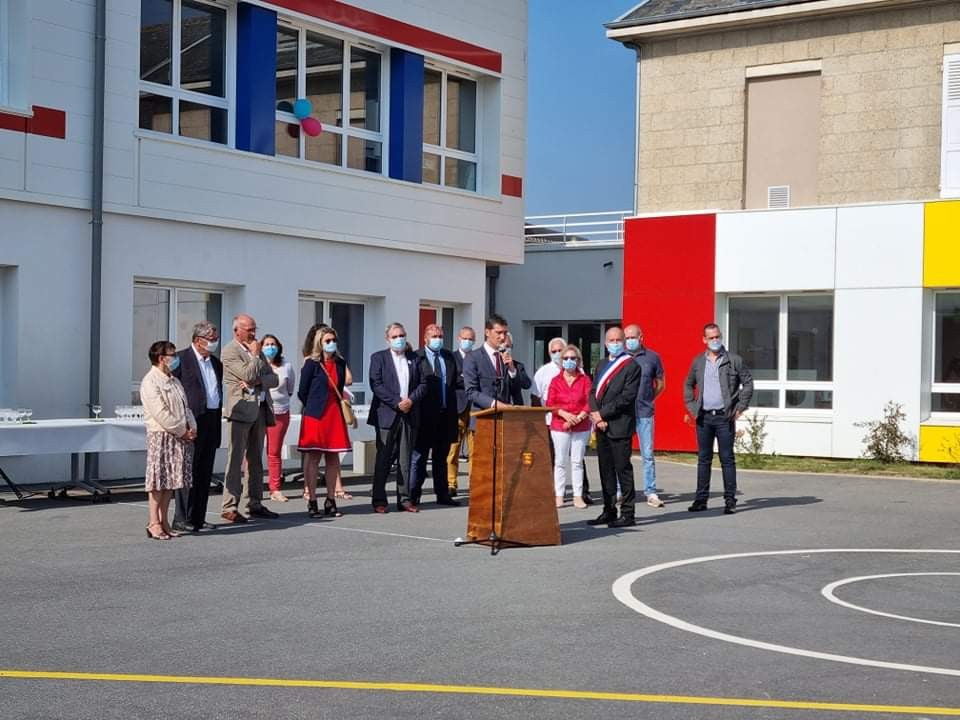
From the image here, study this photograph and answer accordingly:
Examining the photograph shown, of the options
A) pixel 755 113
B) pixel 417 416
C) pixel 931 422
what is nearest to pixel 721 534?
pixel 417 416

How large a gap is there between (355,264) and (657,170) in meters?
7.20

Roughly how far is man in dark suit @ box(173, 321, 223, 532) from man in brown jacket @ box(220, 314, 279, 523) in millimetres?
430

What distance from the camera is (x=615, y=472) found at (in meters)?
13.7

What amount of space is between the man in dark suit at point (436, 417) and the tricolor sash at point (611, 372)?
6.30 feet

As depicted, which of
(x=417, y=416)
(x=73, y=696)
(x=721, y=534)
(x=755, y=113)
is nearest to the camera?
(x=73, y=696)

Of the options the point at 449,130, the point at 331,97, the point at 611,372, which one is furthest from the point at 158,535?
the point at 449,130

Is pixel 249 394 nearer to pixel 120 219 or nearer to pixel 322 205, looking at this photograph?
pixel 120 219

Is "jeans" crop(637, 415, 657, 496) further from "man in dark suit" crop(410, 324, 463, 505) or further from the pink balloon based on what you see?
the pink balloon

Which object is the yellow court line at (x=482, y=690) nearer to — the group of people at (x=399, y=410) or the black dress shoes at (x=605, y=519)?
the group of people at (x=399, y=410)

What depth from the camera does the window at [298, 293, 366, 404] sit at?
20.9 metres

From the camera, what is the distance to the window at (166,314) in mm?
18047

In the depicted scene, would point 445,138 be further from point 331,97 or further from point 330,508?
point 330,508

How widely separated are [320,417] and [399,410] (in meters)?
0.83

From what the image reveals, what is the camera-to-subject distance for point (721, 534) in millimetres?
13180
